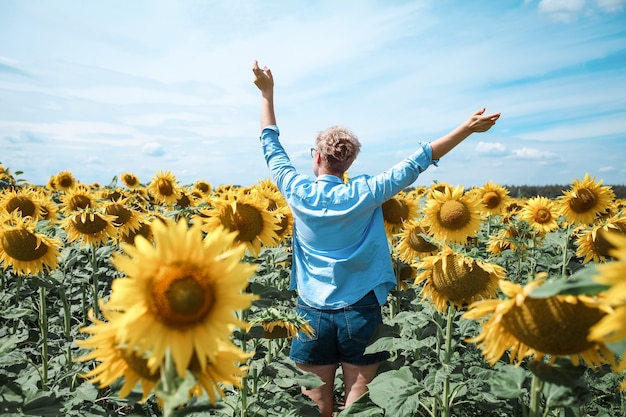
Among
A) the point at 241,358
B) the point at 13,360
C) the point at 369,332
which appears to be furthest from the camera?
the point at 369,332

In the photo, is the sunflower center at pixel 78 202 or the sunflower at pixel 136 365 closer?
the sunflower at pixel 136 365

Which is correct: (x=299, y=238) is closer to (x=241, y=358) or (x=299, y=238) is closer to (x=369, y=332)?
(x=369, y=332)

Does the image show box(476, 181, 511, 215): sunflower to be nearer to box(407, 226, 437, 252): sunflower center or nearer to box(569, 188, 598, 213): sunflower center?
box(569, 188, 598, 213): sunflower center

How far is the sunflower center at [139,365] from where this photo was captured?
1.52 meters

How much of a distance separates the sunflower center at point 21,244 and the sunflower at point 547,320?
3.70 meters

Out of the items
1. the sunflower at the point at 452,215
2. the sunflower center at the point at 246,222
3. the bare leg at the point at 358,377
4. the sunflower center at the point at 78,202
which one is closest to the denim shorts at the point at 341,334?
the bare leg at the point at 358,377

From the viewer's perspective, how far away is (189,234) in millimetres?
1382

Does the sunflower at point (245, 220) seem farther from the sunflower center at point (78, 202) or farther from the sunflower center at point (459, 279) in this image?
the sunflower center at point (78, 202)

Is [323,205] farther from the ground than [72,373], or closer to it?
farther from the ground

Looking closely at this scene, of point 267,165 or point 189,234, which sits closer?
point 189,234

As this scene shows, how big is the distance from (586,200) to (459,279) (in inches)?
151

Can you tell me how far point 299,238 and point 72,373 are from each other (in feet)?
5.90

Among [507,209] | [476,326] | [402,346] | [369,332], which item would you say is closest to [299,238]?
[369,332]

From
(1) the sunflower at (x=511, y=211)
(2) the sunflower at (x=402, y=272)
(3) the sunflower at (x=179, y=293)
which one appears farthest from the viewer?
(1) the sunflower at (x=511, y=211)
